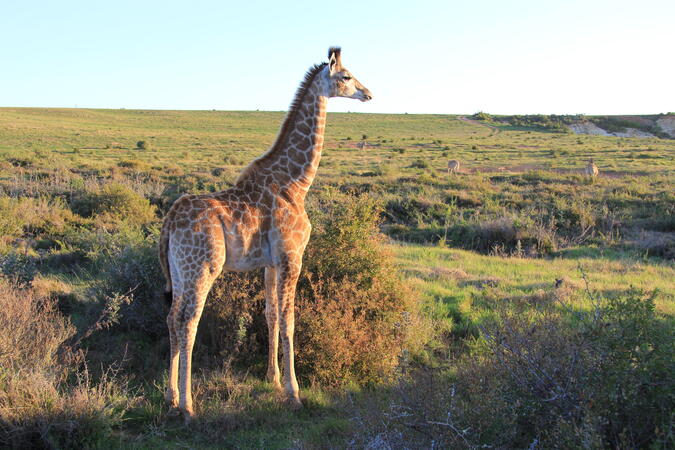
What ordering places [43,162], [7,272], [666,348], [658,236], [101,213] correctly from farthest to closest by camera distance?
[43,162] → [101,213] → [658,236] → [7,272] → [666,348]

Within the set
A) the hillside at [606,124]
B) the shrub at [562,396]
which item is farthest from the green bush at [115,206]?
the hillside at [606,124]

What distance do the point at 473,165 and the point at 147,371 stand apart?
34114 millimetres

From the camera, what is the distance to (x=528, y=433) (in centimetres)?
382

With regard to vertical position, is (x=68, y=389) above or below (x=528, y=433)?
below

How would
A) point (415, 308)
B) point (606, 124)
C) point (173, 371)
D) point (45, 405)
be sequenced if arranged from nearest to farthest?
point (45, 405) → point (173, 371) → point (415, 308) → point (606, 124)

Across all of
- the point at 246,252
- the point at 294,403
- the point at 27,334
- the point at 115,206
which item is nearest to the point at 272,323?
the point at 294,403

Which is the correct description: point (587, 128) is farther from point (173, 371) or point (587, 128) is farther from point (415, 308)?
point (173, 371)

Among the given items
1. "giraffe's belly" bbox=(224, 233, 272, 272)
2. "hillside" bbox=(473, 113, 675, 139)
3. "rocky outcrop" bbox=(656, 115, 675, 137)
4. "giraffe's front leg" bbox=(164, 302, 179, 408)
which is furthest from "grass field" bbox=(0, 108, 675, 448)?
"rocky outcrop" bbox=(656, 115, 675, 137)

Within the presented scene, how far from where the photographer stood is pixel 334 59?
17.9ft

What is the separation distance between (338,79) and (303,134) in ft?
2.44

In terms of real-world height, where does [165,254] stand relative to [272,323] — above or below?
above

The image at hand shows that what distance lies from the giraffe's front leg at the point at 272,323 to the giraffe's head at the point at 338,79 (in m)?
2.20

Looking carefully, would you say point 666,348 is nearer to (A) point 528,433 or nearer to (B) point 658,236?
(A) point 528,433

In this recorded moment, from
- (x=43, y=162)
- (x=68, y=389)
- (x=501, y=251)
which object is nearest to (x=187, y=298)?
(x=68, y=389)
